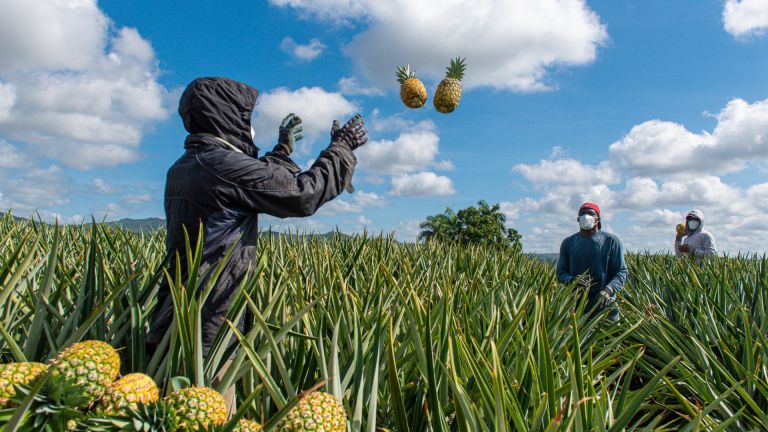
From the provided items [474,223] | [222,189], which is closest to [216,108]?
[222,189]

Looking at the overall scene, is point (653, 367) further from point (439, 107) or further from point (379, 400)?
point (439, 107)

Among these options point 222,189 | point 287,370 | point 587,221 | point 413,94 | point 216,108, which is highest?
point 413,94

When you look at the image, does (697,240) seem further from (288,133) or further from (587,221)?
(288,133)

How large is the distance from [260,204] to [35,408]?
1.11 metres

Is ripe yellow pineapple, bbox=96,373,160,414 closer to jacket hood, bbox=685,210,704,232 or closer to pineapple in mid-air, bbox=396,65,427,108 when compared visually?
pineapple in mid-air, bbox=396,65,427,108

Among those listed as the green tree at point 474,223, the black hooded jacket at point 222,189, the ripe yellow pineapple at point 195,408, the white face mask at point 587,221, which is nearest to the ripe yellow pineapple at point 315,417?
the ripe yellow pineapple at point 195,408

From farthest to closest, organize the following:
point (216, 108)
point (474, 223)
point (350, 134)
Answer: point (474, 223)
point (350, 134)
point (216, 108)

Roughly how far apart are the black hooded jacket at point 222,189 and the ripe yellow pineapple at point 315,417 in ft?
2.91

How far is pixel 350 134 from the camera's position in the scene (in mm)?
2463

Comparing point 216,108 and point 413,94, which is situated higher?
point 413,94

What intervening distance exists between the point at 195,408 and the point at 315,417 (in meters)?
0.28

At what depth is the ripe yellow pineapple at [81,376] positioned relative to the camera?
3.81 ft

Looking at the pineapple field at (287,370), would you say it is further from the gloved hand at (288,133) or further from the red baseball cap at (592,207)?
the red baseball cap at (592,207)

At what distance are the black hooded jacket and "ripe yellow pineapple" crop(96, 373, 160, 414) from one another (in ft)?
2.34
